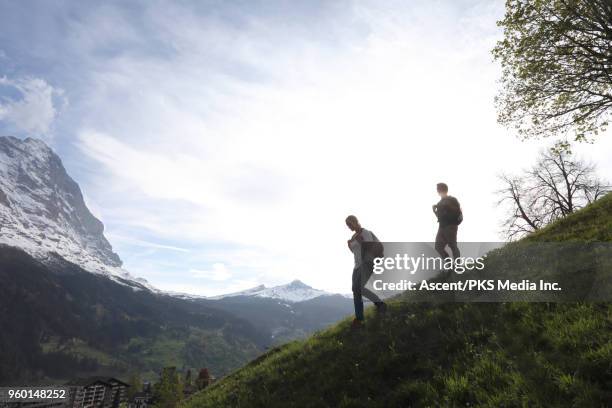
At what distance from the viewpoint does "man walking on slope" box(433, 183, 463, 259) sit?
1297 cm

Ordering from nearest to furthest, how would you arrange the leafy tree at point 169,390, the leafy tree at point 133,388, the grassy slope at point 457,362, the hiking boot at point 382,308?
the grassy slope at point 457,362, the hiking boot at point 382,308, the leafy tree at point 169,390, the leafy tree at point 133,388

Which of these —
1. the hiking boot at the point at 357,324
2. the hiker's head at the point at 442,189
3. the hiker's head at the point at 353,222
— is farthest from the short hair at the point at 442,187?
the hiking boot at the point at 357,324

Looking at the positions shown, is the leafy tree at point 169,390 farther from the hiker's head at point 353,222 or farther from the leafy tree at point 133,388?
the hiker's head at point 353,222

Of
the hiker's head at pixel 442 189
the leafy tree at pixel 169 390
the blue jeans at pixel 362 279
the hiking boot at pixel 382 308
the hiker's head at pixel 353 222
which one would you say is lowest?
the leafy tree at pixel 169 390

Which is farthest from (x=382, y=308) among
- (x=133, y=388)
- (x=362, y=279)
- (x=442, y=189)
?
(x=133, y=388)

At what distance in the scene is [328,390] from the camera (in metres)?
8.15

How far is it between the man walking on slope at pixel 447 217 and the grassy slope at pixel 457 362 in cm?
273

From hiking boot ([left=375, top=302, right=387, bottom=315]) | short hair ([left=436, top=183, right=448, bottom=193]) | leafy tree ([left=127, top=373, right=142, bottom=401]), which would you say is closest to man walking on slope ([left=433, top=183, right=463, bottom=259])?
short hair ([left=436, top=183, right=448, bottom=193])

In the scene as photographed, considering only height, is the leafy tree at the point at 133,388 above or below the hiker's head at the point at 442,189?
below

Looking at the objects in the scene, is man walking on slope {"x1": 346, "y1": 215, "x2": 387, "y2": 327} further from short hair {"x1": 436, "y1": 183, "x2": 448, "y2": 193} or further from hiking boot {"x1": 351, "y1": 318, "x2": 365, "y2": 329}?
short hair {"x1": 436, "y1": 183, "x2": 448, "y2": 193}

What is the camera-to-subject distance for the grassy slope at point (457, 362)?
534 cm

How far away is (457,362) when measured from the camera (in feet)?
23.2

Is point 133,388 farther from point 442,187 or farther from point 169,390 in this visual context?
point 442,187

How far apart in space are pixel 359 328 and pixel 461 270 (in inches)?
177
